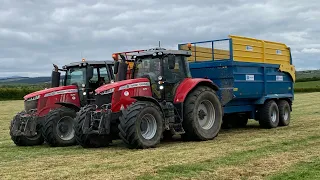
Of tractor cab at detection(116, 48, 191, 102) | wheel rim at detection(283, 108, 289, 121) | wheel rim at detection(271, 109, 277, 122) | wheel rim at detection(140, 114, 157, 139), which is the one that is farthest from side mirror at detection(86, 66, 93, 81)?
wheel rim at detection(283, 108, 289, 121)

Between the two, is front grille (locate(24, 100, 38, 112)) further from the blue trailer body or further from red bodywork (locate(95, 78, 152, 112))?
the blue trailer body

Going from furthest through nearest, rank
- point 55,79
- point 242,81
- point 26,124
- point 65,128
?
point 242,81, point 55,79, point 65,128, point 26,124

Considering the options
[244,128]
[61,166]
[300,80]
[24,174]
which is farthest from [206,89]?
[300,80]

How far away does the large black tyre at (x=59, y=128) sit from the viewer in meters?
11.0

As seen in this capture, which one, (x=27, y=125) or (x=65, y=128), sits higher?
(x=27, y=125)

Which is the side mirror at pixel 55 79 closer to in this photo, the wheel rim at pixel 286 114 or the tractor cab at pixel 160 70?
the tractor cab at pixel 160 70

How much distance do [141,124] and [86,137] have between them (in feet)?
4.27

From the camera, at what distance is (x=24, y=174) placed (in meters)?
7.20

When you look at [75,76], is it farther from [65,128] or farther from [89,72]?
[65,128]

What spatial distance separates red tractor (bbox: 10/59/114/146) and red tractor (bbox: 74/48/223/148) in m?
1.00

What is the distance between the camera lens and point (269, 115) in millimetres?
14188

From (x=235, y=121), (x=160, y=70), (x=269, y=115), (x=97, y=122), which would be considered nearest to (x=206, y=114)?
(x=160, y=70)

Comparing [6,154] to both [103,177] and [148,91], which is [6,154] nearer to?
[148,91]

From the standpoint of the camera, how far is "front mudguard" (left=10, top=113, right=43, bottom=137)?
11.3m
